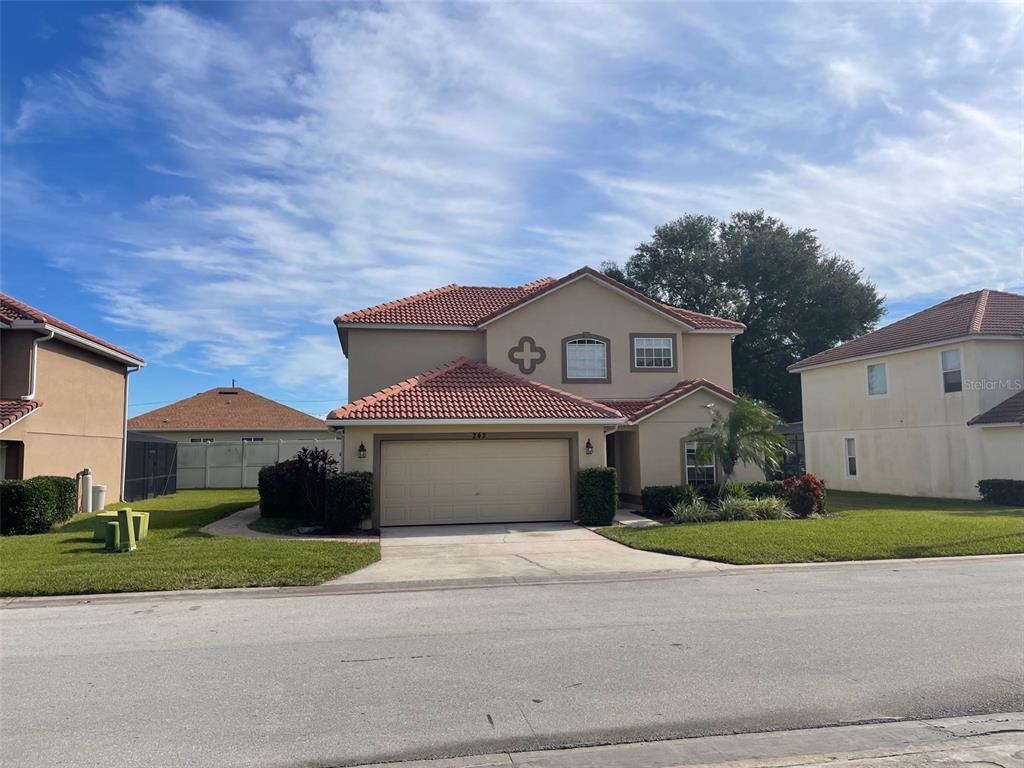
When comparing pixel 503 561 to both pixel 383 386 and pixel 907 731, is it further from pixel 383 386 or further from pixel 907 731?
pixel 383 386

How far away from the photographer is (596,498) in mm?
17859

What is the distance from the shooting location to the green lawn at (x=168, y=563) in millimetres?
10516

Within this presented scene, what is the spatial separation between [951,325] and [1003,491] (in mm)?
6207

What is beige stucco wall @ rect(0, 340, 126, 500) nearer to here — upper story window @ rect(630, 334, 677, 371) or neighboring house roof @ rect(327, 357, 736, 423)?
neighboring house roof @ rect(327, 357, 736, 423)

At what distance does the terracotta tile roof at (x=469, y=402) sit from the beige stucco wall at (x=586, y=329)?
93.7 inches

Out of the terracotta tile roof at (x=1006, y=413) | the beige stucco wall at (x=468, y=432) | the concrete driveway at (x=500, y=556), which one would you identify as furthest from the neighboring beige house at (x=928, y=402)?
the concrete driveway at (x=500, y=556)

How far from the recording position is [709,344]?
25438 millimetres

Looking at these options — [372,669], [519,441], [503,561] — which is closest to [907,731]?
[372,669]

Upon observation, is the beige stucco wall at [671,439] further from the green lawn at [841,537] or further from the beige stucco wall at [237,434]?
the beige stucco wall at [237,434]

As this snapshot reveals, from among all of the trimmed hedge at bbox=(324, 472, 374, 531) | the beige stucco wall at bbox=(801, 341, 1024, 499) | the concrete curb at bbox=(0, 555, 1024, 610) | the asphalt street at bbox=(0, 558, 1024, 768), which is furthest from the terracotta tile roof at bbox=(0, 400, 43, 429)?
the beige stucco wall at bbox=(801, 341, 1024, 499)

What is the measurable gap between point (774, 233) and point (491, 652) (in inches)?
1828

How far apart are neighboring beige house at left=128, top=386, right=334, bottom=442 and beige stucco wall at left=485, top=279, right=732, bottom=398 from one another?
18.3 metres

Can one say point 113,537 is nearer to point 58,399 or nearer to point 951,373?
→ point 58,399

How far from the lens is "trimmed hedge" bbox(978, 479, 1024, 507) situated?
22094 mm
